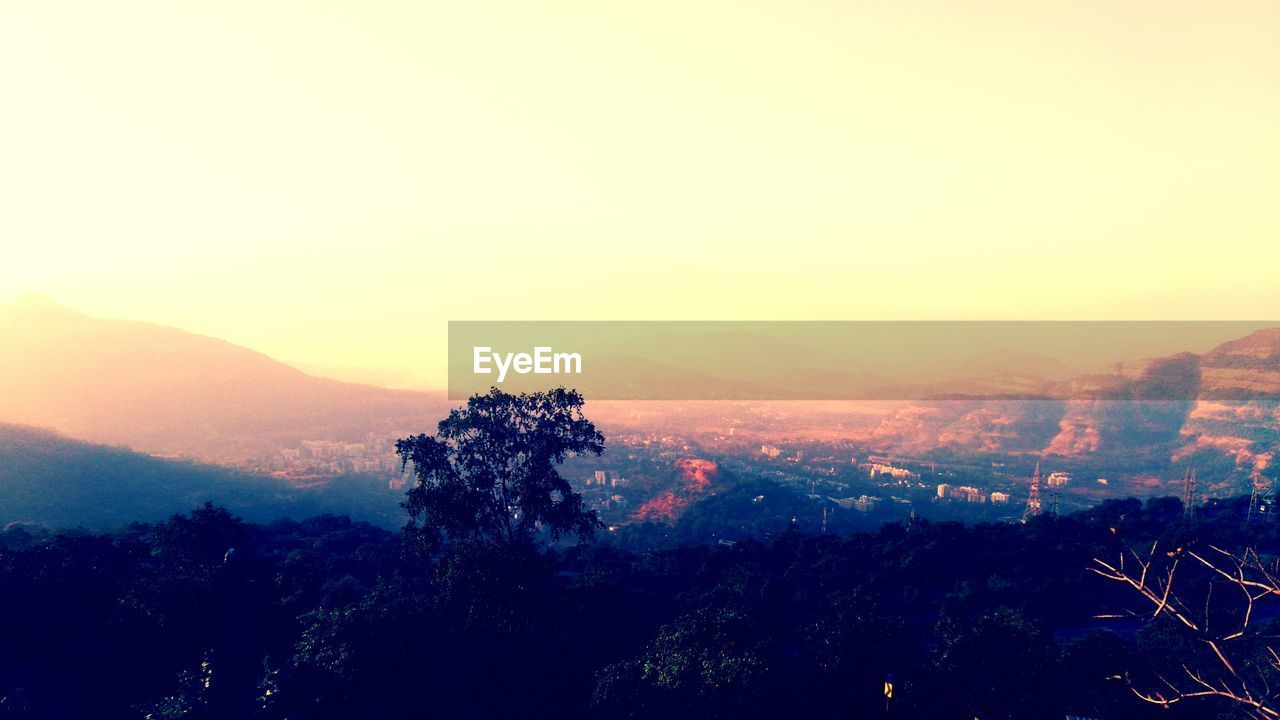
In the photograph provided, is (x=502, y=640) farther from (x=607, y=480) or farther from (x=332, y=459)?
(x=332, y=459)

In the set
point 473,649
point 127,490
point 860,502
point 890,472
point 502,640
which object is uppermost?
point 502,640

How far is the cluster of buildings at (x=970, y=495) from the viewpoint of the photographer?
13988cm

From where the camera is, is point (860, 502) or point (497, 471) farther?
point (860, 502)

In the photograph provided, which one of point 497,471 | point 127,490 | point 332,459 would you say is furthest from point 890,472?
point 497,471

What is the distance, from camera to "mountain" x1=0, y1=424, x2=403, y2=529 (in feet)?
300

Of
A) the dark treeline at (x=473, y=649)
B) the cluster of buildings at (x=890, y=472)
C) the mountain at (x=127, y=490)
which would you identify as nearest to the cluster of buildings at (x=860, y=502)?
the cluster of buildings at (x=890, y=472)

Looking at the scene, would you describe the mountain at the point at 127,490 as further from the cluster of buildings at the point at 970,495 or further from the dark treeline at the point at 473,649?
the cluster of buildings at the point at 970,495

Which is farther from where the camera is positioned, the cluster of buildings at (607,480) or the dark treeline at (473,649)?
the cluster of buildings at (607,480)

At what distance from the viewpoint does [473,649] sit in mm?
23203

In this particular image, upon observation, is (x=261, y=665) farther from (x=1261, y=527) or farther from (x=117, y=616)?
(x=1261, y=527)

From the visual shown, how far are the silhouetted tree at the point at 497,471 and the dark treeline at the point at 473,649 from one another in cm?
224

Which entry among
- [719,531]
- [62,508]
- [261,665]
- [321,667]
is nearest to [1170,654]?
[321,667]

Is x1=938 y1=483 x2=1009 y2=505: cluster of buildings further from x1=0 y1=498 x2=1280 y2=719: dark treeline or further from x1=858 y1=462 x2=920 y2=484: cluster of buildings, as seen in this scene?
x1=0 y1=498 x2=1280 y2=719: dark treeline

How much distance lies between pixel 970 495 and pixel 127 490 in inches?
6070
